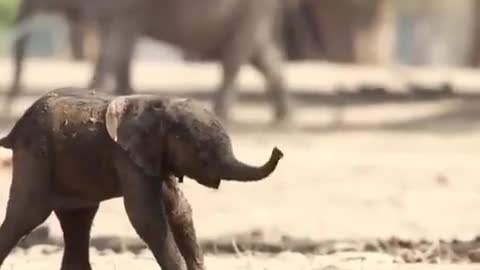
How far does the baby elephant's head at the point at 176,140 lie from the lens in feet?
15.9

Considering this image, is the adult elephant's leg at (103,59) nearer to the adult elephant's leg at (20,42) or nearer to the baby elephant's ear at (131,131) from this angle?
the adult elephant's leg at (20,42)

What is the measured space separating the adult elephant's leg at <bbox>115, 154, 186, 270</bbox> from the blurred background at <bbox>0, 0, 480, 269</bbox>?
1.62m

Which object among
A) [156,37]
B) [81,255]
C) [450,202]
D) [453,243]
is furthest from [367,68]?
[81,255]

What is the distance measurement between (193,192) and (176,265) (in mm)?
3884

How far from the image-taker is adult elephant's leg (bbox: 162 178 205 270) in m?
5.02

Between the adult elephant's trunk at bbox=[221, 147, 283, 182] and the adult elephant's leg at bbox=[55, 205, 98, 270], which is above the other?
the adult elephant's trunk at bbox=[221, 147, 283, 182]

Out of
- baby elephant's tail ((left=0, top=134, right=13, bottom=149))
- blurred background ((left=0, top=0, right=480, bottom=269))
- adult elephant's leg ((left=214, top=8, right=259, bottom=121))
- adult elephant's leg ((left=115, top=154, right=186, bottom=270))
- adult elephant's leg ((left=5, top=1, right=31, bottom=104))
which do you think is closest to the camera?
adult elephant's leg ((left=115, top=154, right=186, bottom=270))

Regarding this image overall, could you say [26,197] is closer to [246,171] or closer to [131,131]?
[131,131]

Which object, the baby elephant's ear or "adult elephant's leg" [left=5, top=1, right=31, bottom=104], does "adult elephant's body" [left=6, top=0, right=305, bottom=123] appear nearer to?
"adult elephant's leg" [left=5, top=1, right=31, bottom=104]

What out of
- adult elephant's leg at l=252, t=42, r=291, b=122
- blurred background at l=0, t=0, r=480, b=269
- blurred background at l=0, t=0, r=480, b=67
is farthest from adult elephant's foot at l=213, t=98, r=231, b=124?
blurred background at l=0, t=0, r=480, b=67

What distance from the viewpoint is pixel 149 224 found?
15.9ft

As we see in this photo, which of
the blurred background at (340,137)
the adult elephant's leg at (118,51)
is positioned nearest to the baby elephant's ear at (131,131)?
the blurred background at (340,137)

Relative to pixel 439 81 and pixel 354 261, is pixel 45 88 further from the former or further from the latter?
pixel 354 261

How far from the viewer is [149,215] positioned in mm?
4852
